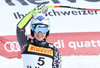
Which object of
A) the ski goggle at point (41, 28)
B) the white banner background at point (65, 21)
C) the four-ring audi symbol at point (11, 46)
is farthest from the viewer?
the four-ring audi symbol at point (11, 46)

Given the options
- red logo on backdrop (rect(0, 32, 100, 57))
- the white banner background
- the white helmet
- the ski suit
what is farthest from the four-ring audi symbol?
the white helmet

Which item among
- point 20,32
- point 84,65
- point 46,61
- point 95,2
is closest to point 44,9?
point 20,32

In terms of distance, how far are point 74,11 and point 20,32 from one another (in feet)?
10.2

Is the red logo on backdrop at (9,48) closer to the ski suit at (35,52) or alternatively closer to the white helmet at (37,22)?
the ski suit at (35,52)

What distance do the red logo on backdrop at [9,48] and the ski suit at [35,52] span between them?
2754 mm

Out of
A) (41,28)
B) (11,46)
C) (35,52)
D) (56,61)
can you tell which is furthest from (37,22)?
(11,46)

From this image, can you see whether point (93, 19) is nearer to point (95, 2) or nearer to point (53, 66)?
point (95, 2)

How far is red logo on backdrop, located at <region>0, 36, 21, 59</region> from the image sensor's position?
556cm

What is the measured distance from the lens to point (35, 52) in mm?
2822

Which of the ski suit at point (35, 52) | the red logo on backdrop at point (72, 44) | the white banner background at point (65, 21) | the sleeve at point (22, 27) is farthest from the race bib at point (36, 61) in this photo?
the red logo on backdrop at point (72, 44)

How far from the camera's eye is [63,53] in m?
5.60

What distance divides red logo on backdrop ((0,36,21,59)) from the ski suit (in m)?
2.75

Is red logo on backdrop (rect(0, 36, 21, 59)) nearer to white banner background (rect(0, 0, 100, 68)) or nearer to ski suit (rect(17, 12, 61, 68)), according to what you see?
white banner background (rect(0, 0, 100, 68))

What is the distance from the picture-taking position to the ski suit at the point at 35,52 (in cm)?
279
